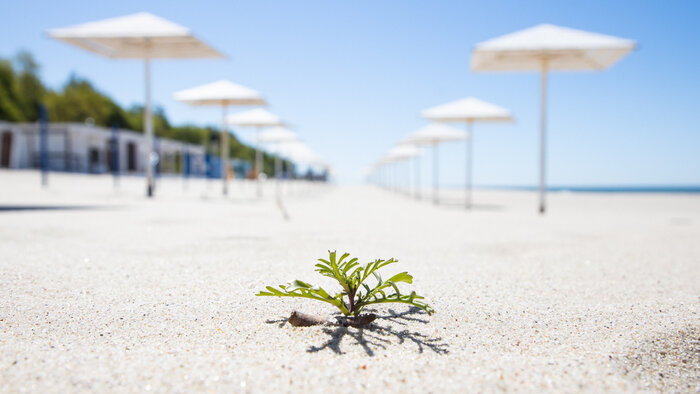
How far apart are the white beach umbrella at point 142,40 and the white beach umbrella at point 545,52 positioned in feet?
Result: 15.9

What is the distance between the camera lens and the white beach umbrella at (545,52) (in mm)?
6496

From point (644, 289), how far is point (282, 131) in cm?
1477

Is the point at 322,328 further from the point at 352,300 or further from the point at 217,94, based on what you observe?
the point at 217,94

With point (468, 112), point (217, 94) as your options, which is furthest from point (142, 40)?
point (468, 112)

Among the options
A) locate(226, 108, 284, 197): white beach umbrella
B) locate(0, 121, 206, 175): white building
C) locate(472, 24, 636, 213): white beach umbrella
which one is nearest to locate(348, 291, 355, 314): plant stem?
locate(472, 24, 636, 213): white beach umbrella

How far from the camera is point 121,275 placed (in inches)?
86.3

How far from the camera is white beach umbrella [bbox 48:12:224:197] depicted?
7.14 metres

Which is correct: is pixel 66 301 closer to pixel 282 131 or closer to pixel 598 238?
pixel 598 238

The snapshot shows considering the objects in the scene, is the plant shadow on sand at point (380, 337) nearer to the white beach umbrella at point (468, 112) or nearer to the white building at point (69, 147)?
the white beach umbrella at point (468, 112)

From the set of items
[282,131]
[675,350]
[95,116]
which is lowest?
[675,350]

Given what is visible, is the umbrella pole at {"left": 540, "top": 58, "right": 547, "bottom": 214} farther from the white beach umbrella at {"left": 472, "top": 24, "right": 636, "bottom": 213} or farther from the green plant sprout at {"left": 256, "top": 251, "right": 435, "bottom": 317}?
the green plant sprout at {"left": 256, "top": 251, "right": 435, "bottom": 317}

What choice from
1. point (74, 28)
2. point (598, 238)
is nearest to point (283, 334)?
point (598, 238)

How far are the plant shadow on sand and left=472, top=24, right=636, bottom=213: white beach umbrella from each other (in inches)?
236

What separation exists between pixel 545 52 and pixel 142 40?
6.75 m
